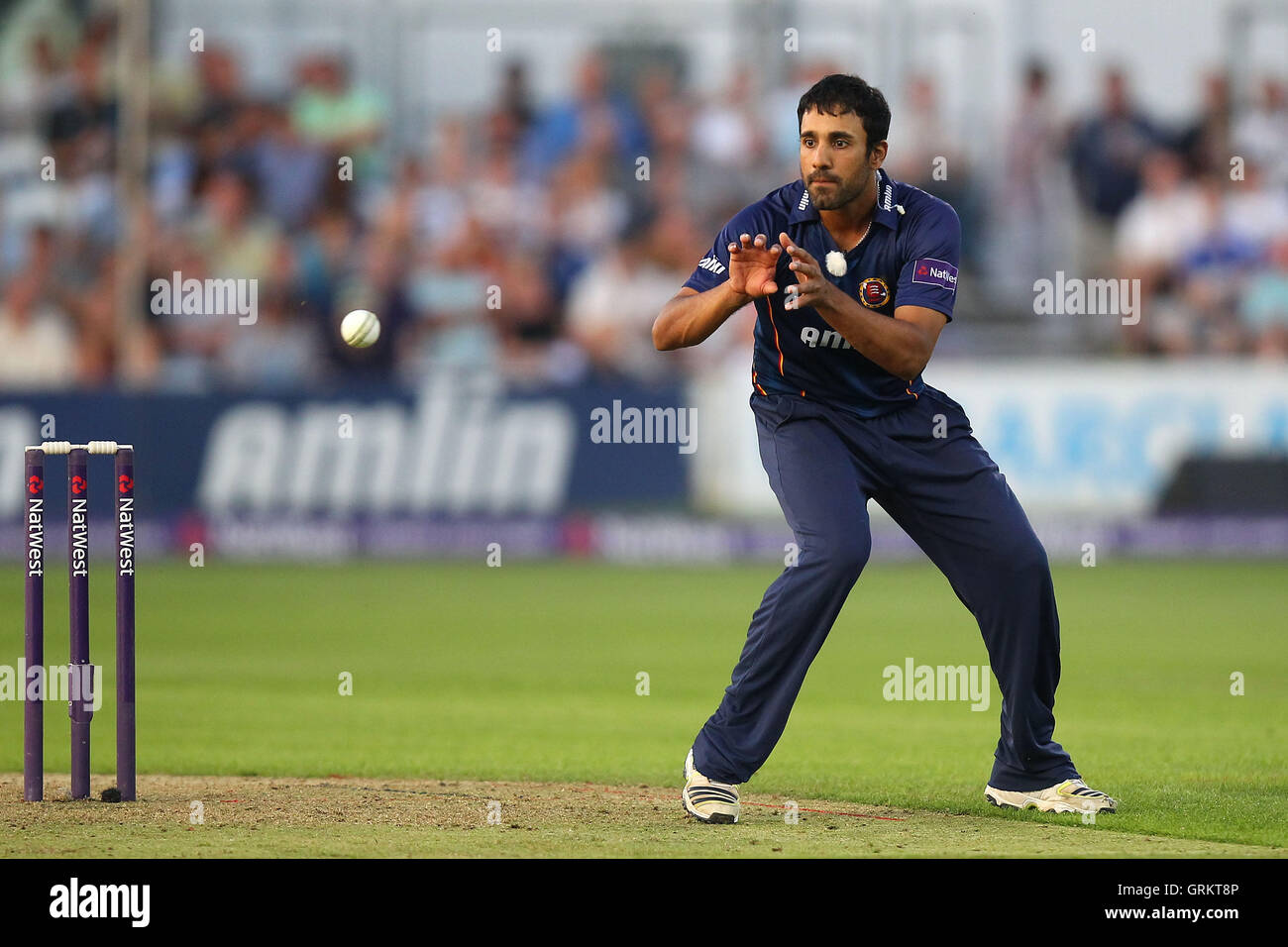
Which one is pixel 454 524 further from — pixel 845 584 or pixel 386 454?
pixel 845 584

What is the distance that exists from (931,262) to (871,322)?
0.54 m

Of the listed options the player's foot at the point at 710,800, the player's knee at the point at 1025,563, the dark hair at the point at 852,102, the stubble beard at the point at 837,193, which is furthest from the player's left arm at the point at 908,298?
the player's foot at the point at 710,800

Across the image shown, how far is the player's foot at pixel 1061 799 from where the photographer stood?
733cm

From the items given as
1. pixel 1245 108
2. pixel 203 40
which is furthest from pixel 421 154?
pixel 1245 108

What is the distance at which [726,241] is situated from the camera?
23.6 feet

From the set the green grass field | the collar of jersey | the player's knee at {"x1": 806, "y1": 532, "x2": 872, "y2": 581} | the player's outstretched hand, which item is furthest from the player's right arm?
the green grass field

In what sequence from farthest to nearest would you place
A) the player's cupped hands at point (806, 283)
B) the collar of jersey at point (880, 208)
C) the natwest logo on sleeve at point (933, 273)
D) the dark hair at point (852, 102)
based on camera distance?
1. the collar of jersey at point (880, 208)
2. the natwest logo on sleeve at point (933, 273)
3. the dark hair at point (852, 102)
4. the player's cupped hands at point (806, 283)

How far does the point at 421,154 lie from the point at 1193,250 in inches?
333

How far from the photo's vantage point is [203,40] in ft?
70.1

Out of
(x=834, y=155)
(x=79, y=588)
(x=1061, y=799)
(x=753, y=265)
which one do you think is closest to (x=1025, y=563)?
(x=1061, y=799)

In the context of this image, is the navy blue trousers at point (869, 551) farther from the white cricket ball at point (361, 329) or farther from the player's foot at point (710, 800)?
the white cricket ball at point (361, 329)

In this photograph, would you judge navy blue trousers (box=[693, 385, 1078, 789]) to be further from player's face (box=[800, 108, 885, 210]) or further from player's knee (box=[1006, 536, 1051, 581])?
player's face (box=[800, 108, 885, 210])

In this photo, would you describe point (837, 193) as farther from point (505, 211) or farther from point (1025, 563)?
point (505, 211)

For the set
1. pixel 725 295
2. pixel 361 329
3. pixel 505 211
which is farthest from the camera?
pixel 505 211
